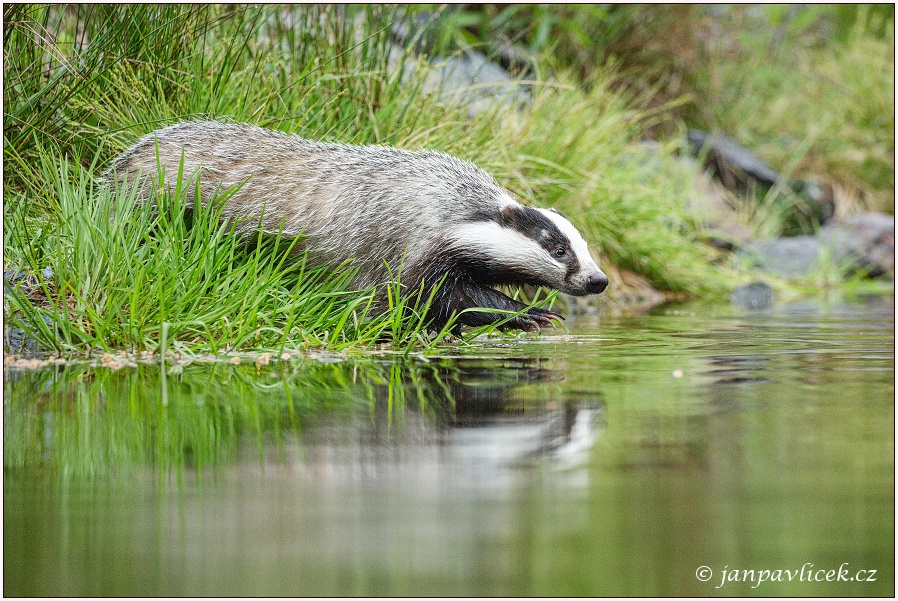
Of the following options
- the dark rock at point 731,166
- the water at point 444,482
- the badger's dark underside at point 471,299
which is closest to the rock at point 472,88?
the badger's dark underside at point 471,299

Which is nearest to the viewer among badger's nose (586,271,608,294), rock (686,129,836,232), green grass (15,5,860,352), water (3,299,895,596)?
water (3,299,895,596)

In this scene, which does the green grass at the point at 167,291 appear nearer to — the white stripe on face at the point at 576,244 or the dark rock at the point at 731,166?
the white stripe on face at the point at 576,244

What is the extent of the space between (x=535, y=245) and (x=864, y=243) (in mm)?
8415

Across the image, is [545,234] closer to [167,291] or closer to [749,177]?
[167,291]

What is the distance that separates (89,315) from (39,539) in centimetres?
237

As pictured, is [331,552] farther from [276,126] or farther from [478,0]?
[478,0]

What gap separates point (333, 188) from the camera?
19.7 ft

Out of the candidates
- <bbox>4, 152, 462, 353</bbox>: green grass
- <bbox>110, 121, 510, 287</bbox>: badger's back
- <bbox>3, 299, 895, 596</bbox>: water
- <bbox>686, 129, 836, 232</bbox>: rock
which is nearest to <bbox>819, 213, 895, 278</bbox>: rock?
<bbox>686, 129, 836, 232</bbox>: rock

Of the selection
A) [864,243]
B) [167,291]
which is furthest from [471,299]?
[864,243]

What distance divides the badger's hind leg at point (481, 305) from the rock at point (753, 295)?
4097mm

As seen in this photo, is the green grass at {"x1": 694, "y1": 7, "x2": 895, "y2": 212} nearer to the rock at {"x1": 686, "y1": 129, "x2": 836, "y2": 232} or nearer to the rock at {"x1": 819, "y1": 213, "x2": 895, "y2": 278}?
→ the rock at {"x1": 686, "y1": 129, "x2": 836, "y2": 232}

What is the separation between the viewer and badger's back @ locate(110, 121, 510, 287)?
227 inches

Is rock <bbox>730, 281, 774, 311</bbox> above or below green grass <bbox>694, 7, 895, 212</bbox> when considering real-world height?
below

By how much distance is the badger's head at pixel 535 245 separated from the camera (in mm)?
5645
